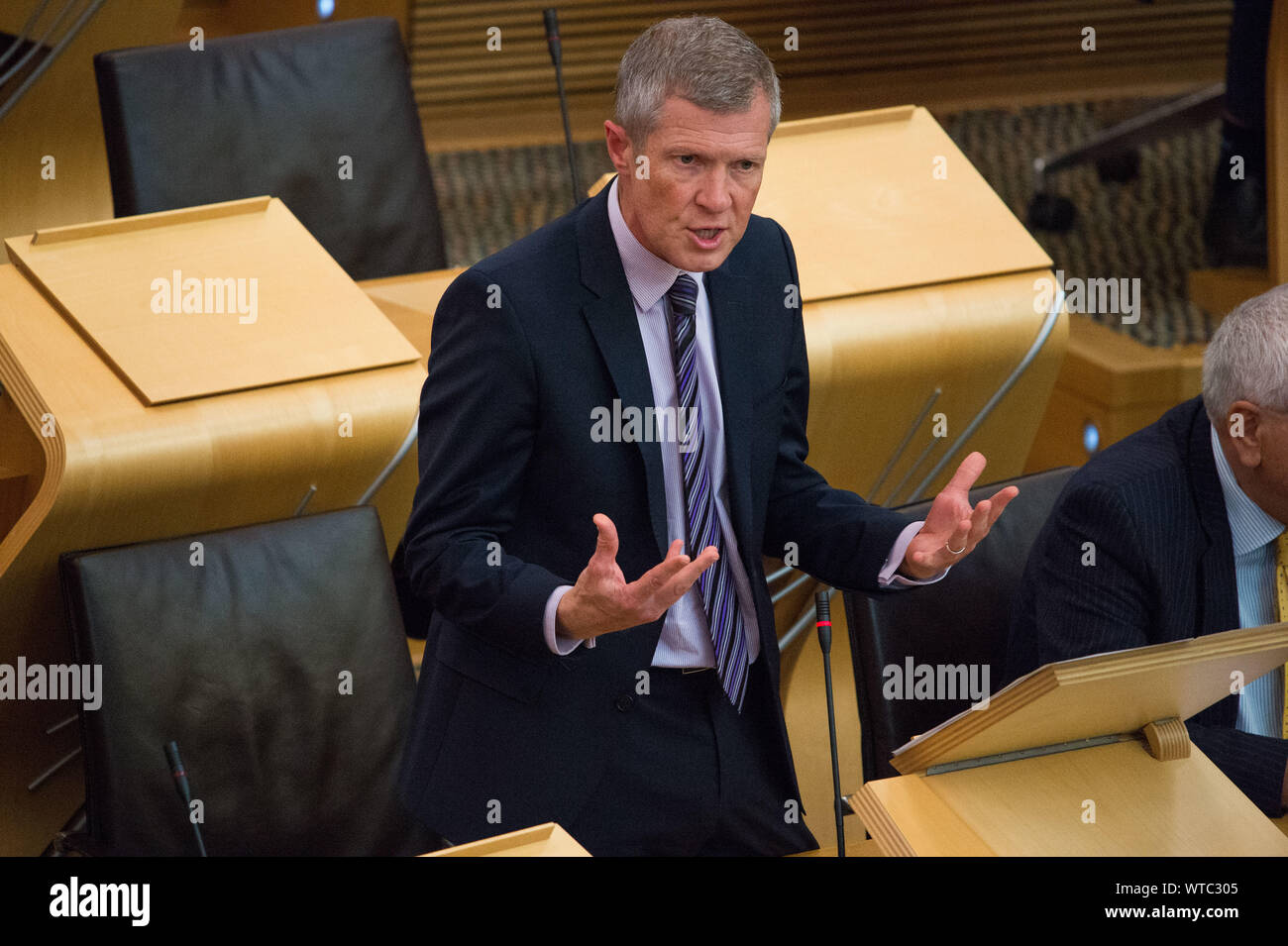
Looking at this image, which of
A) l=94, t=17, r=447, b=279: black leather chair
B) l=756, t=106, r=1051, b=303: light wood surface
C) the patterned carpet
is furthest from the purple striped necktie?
the patterned carpet

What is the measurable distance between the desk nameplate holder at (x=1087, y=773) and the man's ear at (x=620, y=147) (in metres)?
0.61

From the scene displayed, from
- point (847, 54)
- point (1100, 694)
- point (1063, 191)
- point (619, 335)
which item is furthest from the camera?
point (847, 54)

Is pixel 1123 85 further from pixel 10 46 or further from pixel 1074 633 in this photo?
pixel 1074 633

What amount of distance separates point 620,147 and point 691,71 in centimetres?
12

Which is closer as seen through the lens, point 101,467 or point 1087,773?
point 1087,773

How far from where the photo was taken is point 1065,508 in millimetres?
1965

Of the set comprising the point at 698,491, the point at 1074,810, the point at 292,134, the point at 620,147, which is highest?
the point at 292,134

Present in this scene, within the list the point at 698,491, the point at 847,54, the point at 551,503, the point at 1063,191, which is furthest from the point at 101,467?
the point at 847,54

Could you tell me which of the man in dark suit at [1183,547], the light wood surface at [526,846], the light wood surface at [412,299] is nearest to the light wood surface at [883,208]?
the light wood surface at [412,299]

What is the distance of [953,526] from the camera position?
5.25ft

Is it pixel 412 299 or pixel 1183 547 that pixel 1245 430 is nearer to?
pixel 1183 547

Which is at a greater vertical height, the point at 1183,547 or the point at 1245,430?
the point at 1245,430

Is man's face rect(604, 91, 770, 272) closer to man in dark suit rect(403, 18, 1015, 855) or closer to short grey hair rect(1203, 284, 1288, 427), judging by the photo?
man in dark suit rect(403, 18, 1015, 855)

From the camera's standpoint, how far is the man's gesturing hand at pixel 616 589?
140 centimetres
